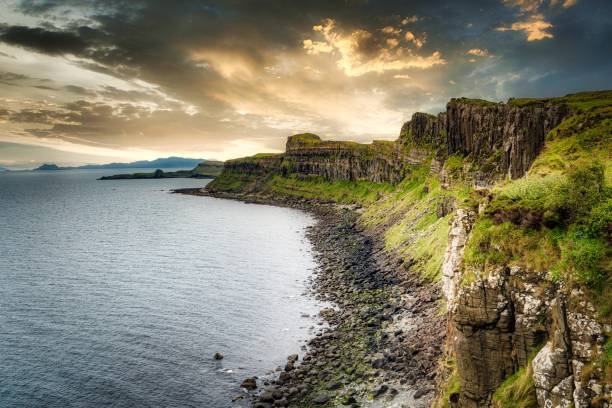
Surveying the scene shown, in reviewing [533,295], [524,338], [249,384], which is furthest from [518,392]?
[249,384]

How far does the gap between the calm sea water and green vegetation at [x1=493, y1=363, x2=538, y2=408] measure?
77.2ft

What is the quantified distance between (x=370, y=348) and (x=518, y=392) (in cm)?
2314

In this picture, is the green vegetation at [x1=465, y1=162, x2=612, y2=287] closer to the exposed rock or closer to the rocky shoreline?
the exposed rock

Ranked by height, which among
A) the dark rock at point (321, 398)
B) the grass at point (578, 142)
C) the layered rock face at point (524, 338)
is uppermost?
the grass at point (578, 142)

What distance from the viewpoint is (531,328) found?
20.3 meters

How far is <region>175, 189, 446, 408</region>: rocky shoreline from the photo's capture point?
110ft

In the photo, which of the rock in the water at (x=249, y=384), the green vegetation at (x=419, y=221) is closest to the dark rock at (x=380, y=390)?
the rock in the water at (x=249, y=384)

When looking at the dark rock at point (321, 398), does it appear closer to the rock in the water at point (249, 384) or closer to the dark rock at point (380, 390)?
the dark rock at point (380, 390)

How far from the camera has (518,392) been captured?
1981 cm

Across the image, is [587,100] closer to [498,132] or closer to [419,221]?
[498,132]

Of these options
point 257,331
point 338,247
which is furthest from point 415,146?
point 257,331

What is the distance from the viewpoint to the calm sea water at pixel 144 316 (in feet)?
122

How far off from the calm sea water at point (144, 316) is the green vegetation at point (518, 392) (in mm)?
23519

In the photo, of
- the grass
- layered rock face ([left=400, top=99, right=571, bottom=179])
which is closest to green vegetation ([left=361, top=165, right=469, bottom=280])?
layered rock face ([left=400, top=99, right=571, bottom=179])
